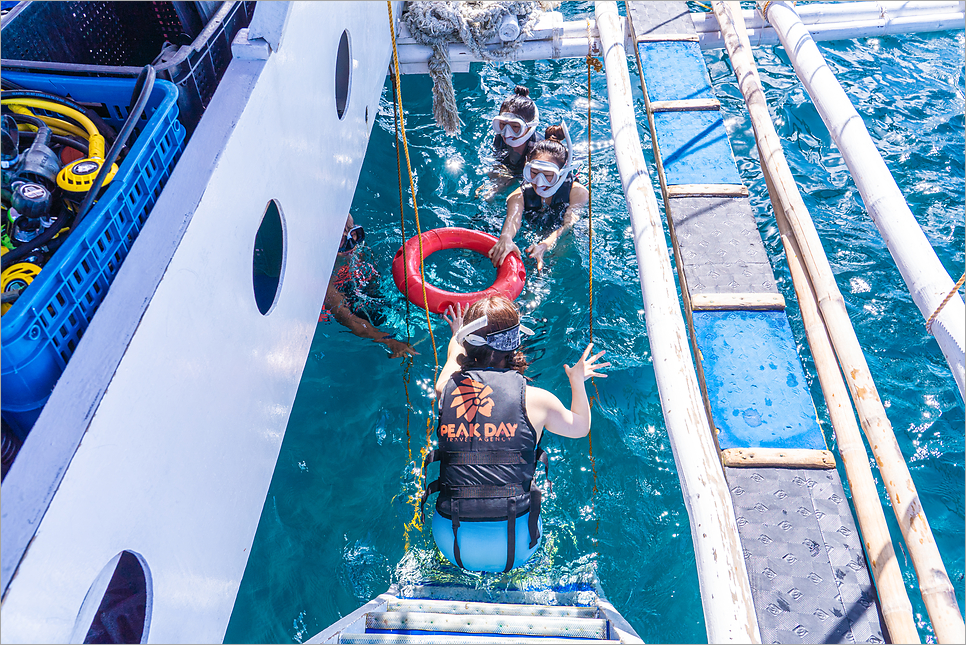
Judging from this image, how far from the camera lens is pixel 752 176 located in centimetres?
607

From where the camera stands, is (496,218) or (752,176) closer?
(496,218)

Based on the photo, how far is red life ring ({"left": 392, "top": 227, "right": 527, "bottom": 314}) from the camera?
4523 mm

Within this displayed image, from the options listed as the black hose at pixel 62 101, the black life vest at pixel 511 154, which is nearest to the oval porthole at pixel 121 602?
the black hose at pixel 62 101

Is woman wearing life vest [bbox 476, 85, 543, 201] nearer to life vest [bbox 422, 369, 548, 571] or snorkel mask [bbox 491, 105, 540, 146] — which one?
snorkel mask [bbox 491, 105, 540, 146]

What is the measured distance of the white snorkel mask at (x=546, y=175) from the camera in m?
4.74

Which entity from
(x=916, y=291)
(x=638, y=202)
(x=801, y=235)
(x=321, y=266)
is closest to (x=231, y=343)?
(x=321, y=266)

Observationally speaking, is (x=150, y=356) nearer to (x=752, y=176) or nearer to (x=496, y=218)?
(x=496, y=218)

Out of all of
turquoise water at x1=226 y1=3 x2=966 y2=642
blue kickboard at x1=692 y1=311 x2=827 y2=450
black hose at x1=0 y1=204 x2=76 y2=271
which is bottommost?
turquoise water at x1=226 y1=3 x2=966 y2=642

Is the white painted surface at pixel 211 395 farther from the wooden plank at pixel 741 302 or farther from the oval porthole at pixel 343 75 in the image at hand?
the wooden plank at pixel 741 302

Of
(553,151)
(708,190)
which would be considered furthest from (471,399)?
(553,151)

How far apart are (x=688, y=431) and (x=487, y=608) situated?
140 centimetres

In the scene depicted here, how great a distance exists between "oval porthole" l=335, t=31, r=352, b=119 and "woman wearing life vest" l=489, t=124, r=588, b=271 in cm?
142

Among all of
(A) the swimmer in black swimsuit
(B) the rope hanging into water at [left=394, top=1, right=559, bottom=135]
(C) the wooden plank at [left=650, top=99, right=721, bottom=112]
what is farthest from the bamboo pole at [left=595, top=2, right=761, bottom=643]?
(B) the rope hanging into water at [left=394, top=1, right=559, bottom=135]

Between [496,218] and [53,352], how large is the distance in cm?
404
